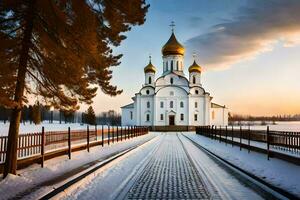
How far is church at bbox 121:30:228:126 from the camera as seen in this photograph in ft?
285

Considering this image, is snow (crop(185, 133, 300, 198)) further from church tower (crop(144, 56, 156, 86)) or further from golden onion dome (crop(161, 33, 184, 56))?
church tower (crop(144, 56, 156, 86))

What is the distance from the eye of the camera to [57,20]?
11570mm

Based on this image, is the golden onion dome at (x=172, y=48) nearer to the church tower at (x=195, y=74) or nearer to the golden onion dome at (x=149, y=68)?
the golden onion dome at (x=149, y=68)

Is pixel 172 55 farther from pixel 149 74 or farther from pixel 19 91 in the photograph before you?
pixel 19 91

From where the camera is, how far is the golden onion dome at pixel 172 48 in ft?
296

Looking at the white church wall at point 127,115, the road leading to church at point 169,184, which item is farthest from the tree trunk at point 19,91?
the white church wall at point 127,115

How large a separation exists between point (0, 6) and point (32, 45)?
58.4 inches

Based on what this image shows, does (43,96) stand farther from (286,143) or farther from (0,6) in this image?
(286,143)

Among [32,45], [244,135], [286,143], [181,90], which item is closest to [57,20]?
[32,45]

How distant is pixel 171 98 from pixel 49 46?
249ft

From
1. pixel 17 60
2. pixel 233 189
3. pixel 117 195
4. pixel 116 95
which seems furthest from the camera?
pixel 116 95

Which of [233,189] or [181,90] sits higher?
[181,90]

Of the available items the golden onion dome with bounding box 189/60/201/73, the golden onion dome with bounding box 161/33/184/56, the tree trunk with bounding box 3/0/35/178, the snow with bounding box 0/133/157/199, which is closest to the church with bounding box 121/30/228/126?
the golden onion dome with bounding box 161/33/184/56

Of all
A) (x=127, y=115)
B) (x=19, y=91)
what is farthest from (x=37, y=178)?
(x=127, y=115)
